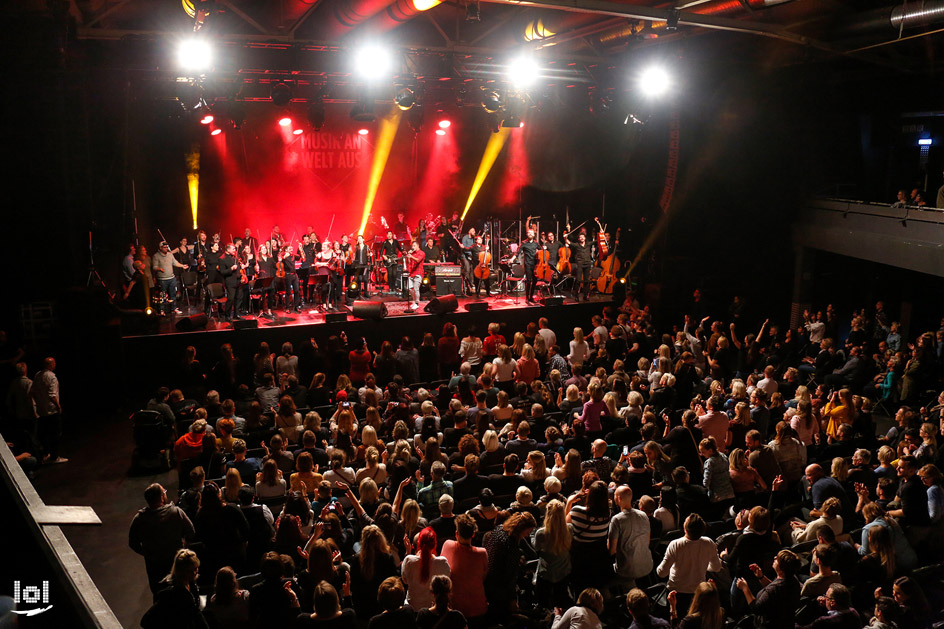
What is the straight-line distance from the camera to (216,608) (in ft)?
14.8

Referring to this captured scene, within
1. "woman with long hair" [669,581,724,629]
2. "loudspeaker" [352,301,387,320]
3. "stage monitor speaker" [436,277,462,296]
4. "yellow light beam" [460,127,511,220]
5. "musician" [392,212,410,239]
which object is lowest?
"woman with long hair" [669,581,724,629]

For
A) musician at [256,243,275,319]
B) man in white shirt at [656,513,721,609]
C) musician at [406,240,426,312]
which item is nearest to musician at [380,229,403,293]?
musician at [406,240,426,312]

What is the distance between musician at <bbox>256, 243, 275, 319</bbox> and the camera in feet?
44.3

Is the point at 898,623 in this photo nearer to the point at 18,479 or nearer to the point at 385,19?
the point at 18,479

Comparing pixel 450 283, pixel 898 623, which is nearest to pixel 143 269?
pixel 450 283

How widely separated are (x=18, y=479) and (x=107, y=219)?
12.9m

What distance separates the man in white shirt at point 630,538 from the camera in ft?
17.2

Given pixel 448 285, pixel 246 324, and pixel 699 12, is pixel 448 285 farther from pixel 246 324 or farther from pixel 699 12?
pixel 699 12

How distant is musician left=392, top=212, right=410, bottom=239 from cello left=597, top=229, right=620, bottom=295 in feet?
14.3

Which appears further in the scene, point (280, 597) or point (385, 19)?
point (385, 19)

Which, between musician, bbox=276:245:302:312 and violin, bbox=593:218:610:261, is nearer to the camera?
musician, bbox=276:245:302:312

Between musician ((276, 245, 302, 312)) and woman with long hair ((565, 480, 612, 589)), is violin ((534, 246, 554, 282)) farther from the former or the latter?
woman with long hair ((565, 480, 612, 589))

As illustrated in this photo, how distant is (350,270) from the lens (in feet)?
47.5

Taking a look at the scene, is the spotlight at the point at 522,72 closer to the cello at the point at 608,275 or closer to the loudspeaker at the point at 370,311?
the cello at the point at 608,275
